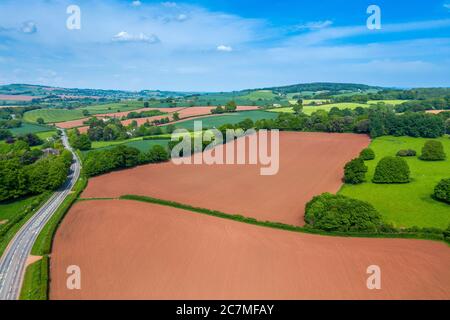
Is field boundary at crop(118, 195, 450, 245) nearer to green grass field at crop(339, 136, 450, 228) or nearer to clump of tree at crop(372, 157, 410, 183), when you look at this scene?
green grass field at crop(339, 136, 450, 228)

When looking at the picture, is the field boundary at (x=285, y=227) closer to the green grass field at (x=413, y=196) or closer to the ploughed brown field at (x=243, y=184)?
the ploughed brown field at (x=243, y=184)

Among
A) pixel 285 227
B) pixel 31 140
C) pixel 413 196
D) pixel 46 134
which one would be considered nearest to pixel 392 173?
pixel 413 196

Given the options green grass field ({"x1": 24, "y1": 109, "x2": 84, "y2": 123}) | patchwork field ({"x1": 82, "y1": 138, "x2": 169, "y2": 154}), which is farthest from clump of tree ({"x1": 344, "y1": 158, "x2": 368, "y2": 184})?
green grass field ({"x1": 24, "y1": 109, "x2": 84, "y2": 123})

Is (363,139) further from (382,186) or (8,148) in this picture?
(8,148)

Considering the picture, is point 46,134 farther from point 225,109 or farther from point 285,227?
point 285,227

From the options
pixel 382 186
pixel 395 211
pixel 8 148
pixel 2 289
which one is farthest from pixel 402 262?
pixel 8 148

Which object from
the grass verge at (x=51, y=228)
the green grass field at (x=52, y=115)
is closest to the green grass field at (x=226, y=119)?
the green grass field at (x=52, y=115)
